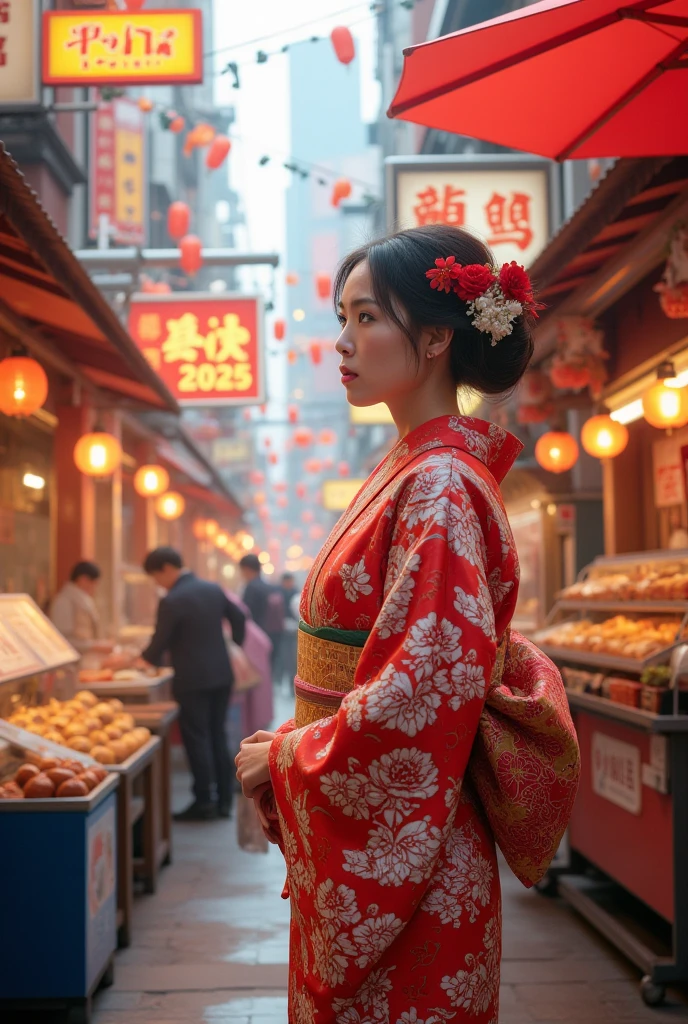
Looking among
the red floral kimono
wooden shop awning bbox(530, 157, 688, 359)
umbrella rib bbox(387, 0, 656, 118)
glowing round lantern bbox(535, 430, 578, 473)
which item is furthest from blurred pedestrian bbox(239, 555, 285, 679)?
the red floral kimono

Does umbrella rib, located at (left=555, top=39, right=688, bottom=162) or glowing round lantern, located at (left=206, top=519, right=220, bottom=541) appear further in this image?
glowing round lantern, located at (left=206, top=519, right=220, bottom=541)

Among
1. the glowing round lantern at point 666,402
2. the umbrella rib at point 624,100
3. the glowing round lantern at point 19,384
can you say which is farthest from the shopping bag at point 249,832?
the umbrella rib at point 624,100

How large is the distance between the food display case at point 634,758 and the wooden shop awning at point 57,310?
3653 mm

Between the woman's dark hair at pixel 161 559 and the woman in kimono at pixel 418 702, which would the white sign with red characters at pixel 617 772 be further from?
the woman's dark hair at pixel 161 559

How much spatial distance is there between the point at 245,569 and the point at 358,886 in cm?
1335

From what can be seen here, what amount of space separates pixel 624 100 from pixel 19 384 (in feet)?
13.7

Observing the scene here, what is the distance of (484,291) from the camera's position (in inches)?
83.7

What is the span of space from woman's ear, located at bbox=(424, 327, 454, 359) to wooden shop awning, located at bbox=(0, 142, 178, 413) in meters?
2.75

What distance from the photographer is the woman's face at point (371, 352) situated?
216cm

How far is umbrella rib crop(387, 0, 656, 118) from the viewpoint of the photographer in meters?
3.56

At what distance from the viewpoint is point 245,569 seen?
49.6ft

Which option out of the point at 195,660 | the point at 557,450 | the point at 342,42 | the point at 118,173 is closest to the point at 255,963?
the point at 195,660

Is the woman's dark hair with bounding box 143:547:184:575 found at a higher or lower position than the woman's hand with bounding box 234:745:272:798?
higher

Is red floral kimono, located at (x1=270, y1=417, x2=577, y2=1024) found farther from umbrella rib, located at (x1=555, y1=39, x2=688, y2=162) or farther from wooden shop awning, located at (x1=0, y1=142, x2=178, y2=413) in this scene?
wooden shop awning, located at (x1=0, y1=142, x2=178, y2=413)
